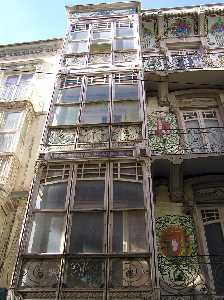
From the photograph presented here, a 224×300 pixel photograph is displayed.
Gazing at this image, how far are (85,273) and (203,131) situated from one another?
6.09 m

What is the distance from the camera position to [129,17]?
14773mm

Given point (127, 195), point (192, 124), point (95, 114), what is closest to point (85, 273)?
point (127, 195)

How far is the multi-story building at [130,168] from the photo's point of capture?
7.26 meters

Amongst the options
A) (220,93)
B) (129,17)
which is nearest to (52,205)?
(220,93)

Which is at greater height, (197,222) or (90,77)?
(90,77)

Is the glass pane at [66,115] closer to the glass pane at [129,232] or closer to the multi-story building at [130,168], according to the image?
the multi-story building at [130,168]

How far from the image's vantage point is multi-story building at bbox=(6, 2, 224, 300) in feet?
23.8

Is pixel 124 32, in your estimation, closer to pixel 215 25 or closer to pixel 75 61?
pixel 75 61

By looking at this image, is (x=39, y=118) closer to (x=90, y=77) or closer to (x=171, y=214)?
(x=90, y=77)

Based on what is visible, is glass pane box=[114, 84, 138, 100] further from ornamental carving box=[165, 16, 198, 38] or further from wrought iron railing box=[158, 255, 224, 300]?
ornamental carving box=[165, 16, 198, 38]

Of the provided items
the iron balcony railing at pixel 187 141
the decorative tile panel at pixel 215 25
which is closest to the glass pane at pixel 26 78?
the iron balcony railing at pixel 187 141

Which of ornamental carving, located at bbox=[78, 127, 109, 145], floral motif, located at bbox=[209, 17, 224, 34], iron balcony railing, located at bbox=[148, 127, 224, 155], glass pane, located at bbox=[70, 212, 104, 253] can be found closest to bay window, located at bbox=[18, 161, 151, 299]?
glass pane, located at bbox=[70, 212, 104, 253]

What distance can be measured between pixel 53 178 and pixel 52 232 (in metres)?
1.53

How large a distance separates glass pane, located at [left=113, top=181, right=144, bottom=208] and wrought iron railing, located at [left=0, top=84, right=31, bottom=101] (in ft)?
20.5
